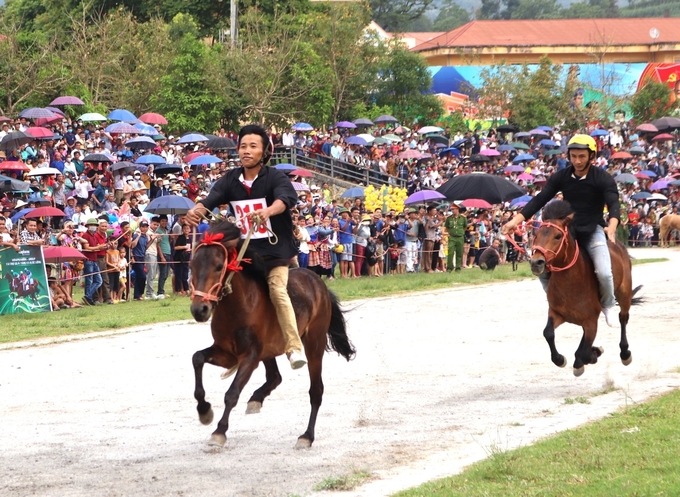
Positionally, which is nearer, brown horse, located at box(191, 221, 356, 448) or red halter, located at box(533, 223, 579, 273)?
brown horse, located at box(191, 221, 356, 448)

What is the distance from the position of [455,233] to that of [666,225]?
1483 cm

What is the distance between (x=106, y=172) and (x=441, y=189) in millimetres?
10717

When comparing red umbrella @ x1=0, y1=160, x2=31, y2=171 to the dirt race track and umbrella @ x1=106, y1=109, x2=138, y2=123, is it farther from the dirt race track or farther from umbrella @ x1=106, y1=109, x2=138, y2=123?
the dirt race track

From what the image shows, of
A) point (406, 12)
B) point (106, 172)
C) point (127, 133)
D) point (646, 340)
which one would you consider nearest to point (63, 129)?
point (127, 133)

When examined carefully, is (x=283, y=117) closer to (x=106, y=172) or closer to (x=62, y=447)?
(x=106, y=172)

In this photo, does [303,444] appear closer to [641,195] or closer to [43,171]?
[43,171]

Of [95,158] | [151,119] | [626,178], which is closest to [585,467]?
[95,158]

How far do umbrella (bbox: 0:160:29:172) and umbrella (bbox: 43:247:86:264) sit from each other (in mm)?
6138

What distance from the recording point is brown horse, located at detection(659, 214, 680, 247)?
135ft

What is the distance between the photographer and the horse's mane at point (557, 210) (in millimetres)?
11688

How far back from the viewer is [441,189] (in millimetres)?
33562

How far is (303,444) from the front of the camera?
9.10 m

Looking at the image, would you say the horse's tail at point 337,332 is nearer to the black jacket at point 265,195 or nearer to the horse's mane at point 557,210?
the black jacket at point 265,195

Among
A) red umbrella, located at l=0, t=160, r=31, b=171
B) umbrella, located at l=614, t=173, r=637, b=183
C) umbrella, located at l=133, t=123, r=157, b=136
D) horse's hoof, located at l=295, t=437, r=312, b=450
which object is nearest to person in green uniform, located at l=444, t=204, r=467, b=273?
umbrella, located at l=133, t=123, r=157, b=136
